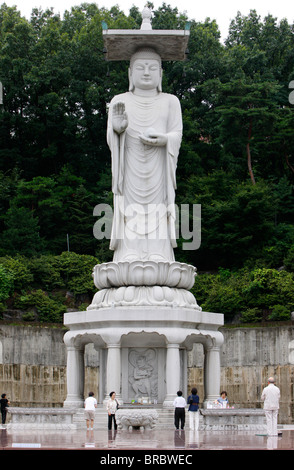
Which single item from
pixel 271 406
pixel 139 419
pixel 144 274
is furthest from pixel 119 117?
pixel 271 406

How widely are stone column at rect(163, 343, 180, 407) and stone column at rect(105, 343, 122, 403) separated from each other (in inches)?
45.2

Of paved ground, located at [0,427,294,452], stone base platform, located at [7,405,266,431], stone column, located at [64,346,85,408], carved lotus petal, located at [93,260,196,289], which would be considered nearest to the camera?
paved ground, located at [0,427,294,452]

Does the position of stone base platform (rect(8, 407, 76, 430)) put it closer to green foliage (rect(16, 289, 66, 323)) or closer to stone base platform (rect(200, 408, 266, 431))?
stone base platform (rect(200, 408, 266, 431))

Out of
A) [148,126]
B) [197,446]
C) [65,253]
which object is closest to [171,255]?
[148,126]

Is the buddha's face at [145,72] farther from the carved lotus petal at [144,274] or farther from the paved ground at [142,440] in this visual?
the paved ground at [142,440]

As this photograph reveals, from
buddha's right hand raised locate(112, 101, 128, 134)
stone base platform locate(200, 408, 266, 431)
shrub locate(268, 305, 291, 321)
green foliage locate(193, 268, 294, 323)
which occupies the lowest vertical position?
stone base platform locate(200, 408, 266, 431)

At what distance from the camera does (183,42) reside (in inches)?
903

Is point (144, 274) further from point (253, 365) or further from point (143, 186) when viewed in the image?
point (253, 365)

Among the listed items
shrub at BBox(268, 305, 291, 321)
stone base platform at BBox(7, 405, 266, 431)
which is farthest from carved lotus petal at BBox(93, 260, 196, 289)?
shrub at BBox(268, 305, 291, 321)

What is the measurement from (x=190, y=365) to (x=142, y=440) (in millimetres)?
15484

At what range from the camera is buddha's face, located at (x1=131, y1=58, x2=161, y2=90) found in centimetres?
2323

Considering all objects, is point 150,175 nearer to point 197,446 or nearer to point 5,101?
point 197,446

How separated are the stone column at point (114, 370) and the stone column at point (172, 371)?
1.15m

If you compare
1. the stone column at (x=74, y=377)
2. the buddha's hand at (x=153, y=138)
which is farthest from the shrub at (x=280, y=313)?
the stone column at (x=74, y=377)
